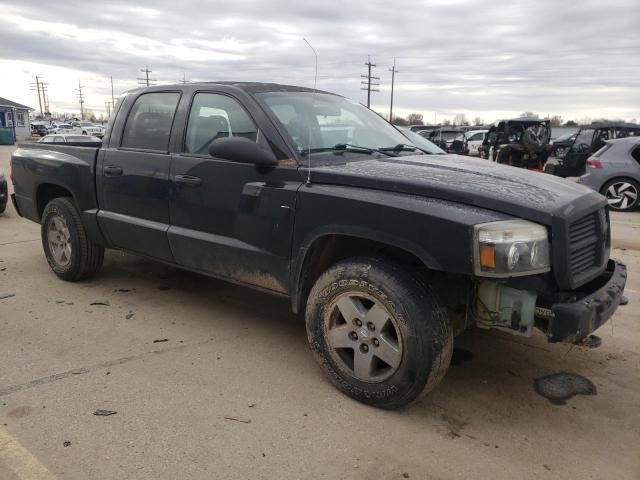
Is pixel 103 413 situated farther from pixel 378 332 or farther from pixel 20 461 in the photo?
pixel 378 332

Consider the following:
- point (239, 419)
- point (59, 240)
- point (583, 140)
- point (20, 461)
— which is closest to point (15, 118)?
point (583, 140)

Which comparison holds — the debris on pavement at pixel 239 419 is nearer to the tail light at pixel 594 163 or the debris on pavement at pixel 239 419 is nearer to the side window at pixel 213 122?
the side window at pixel 213 122

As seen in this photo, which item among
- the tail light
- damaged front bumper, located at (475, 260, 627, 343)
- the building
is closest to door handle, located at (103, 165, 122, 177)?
damaged front bumper, located at (475, 260, 627, 343)

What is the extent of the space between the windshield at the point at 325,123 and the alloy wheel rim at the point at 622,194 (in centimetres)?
782

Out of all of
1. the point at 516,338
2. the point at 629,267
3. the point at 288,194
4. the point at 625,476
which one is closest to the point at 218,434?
the point at 288,194

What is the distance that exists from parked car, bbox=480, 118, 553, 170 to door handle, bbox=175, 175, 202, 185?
12.4 metres

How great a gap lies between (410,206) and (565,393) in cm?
161

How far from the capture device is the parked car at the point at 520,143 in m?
14.9

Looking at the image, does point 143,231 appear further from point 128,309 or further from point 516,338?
point 516,338

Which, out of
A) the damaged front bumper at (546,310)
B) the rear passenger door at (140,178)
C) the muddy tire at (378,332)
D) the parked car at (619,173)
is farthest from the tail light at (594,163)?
the muddy tire at (378,332)

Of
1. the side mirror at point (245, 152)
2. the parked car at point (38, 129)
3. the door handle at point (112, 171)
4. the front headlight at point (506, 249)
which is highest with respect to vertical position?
the side mirror at point (245, 152)

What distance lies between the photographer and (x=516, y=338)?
4.16 metres

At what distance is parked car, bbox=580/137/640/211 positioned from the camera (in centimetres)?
1034

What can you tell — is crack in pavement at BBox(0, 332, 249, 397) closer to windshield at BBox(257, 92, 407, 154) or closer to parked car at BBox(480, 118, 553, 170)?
windshield at BBox(257, 92, 407, 154)
